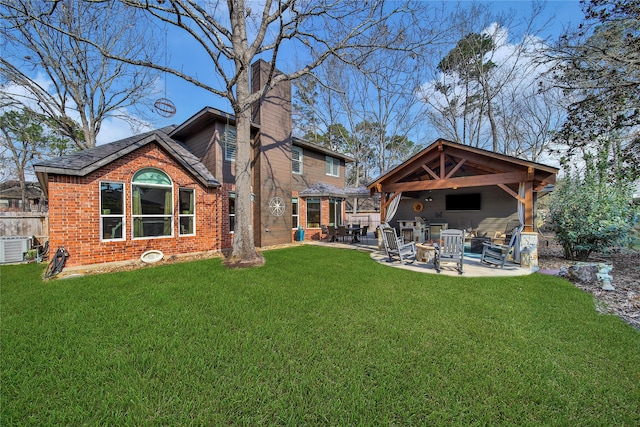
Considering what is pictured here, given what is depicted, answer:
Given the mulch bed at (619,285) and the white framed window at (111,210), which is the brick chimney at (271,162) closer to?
the white framed window at (111,210)

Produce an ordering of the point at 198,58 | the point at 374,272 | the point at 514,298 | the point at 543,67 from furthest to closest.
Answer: the point at 198,58
the point at 543,67
the point at 374,272
the point at 514,298

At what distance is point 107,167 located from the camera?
7.78m

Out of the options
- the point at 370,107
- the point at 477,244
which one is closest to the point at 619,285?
the point at 477,244

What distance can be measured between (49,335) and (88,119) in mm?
17820

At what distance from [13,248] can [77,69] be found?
1206cm

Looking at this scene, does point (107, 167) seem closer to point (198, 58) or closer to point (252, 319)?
point (198, 58)

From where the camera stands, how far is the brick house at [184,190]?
23.8 ft

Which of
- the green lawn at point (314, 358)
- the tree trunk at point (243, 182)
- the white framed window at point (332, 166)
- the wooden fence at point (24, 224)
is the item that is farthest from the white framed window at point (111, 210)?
the white framed window at point (332, 166)

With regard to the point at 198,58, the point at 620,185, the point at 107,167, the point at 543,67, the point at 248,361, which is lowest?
the point at 248,361

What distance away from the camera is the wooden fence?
29.6 feet

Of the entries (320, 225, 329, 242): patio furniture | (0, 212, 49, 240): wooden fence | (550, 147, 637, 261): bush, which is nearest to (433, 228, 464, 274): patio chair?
(550, 147, 637, 261): bush

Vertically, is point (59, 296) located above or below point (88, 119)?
below

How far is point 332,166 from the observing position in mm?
16938

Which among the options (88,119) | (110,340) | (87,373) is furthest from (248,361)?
(88,119)
